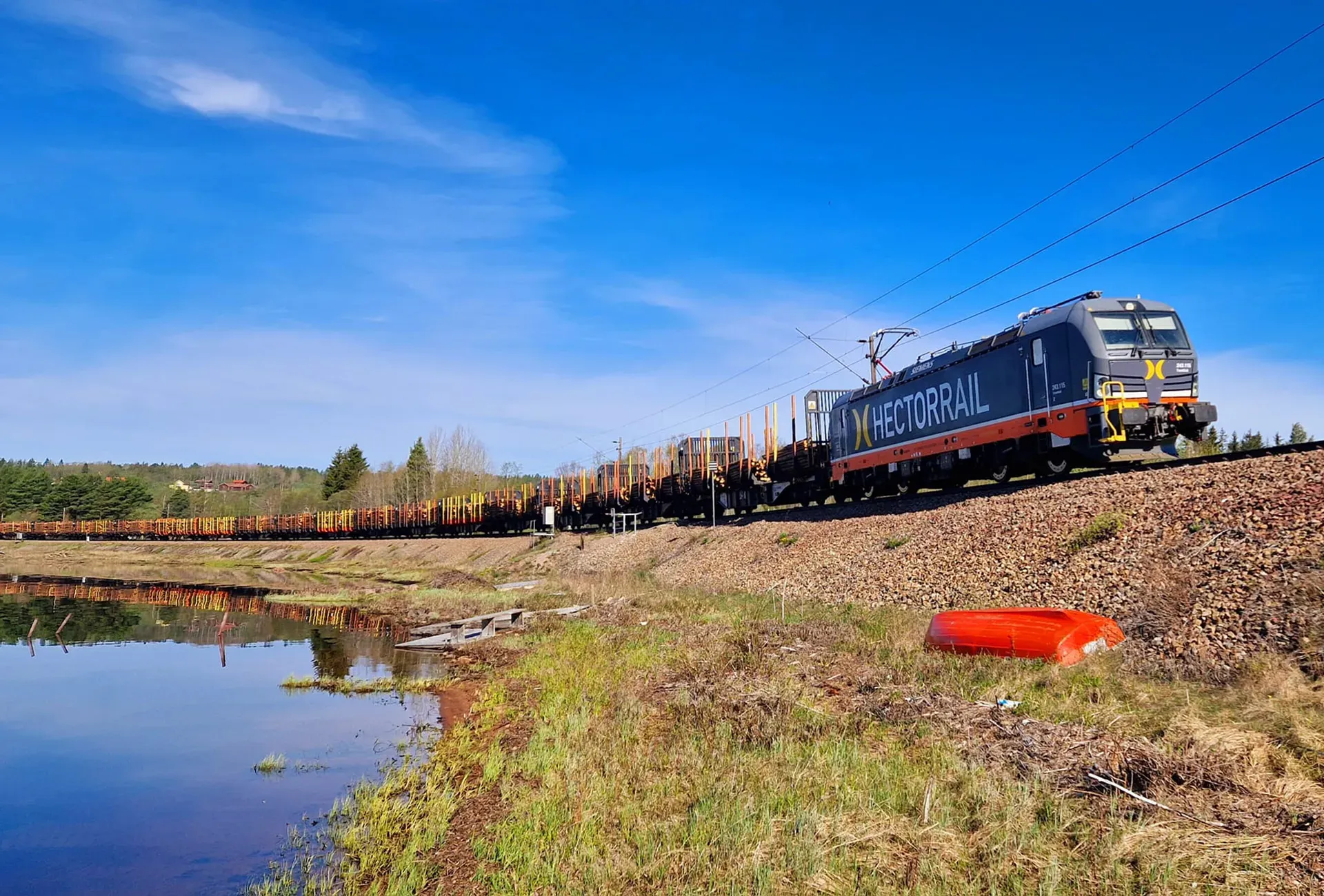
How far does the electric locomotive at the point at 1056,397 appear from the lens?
62.1 feet

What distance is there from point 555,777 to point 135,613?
3480 centimetres

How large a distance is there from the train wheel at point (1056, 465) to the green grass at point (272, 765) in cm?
1818

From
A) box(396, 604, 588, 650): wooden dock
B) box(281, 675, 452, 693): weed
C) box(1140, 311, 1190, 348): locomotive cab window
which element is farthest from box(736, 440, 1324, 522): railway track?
box(281, 675, 452, 693): weed

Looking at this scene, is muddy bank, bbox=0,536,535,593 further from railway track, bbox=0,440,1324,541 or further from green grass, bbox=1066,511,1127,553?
green grass, bbox=1066,511,1127,553

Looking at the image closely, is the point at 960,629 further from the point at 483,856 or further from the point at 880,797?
the point at 483,856

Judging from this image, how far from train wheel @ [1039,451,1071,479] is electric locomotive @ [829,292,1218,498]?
40 mm

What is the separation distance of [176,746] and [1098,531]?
16671 millimetres

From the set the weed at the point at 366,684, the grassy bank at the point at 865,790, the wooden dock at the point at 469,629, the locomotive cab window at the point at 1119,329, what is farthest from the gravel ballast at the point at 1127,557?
the weed at the point at 366,684

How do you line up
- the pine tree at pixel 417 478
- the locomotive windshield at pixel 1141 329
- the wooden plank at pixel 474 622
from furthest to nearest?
1. the pine tree at pixel 417 478
2. the wooden plank at pixel 474 622
3. the locomotive windshield at pixel 1141 329

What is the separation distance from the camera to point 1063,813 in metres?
6.58

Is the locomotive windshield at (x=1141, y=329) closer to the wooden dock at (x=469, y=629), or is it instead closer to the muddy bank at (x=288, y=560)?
the wooden dock at (x=469, y=629)

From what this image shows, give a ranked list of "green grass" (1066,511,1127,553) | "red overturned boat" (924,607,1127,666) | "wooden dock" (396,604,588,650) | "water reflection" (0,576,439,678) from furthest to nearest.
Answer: "water reflection" (0,576,439,678) < "wooden dock" (396,604,588,650) < "green grass" (1066,511,1127,553) < "red overturned boat" (924,607,1127,666)

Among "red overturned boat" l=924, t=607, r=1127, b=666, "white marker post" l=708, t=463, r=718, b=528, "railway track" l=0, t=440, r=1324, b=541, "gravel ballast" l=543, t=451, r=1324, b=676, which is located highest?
"white marker post" l=708, t=463, r=718, b=528

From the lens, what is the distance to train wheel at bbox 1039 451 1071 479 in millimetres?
20750
